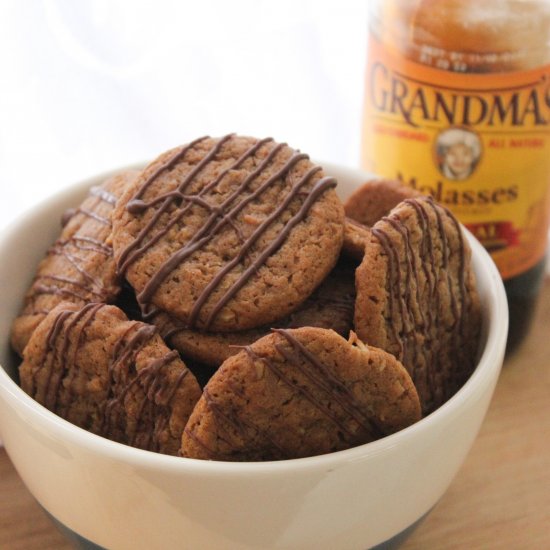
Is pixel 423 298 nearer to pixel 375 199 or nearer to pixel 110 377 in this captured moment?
pixel 375 199

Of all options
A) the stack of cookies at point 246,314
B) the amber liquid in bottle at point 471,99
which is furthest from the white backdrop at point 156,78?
the stack of cookies at point 246,314

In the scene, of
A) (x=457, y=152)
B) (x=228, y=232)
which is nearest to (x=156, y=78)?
(x=457, y=152)

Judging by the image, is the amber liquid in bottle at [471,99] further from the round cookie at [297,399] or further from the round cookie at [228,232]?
the round cookie at [297,399]

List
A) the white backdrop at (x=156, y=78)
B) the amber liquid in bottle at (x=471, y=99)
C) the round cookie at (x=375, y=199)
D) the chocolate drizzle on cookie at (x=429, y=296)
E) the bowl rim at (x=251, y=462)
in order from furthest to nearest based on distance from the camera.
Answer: the white backdrop at (x=156, y=78) → the amber liquid in bottle at (x=471, y=99) → the round cookie at (x=375, y=199) → the chocolate drizzle on cookie at (x=429, y=296) → the bowl rim at (x=251, y=462)

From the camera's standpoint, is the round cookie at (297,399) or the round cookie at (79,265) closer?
the round cookie at (297,399)

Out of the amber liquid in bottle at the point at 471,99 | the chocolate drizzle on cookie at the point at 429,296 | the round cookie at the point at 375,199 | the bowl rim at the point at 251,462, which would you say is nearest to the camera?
the bowl rim at the point at 251,462

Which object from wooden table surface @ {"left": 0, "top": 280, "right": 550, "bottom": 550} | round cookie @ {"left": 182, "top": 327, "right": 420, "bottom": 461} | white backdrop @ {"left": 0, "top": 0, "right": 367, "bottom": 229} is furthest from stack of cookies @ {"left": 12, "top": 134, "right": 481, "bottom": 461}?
Result: white backdrop @ {"left": 0, "top": 0, "right": 367, "bottom": 229}
